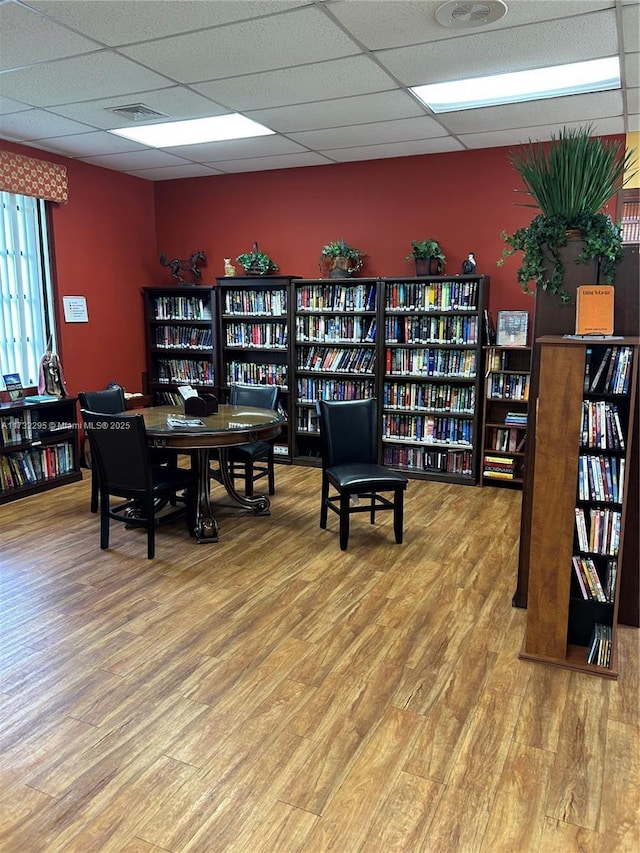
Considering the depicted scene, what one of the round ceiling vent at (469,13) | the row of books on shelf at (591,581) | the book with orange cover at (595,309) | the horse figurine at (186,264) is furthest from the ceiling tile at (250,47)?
the horse figurine at (186,264)

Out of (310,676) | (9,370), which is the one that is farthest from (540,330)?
(9,370)

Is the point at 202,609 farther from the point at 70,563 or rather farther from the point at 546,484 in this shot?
the point at 546,484

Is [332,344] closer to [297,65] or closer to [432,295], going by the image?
[432,295]

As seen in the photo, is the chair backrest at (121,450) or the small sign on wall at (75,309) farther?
the small sign on wall at (75,309)

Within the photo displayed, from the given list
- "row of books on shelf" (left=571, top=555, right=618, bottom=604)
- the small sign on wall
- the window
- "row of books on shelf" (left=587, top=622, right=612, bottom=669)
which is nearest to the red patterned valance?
the window

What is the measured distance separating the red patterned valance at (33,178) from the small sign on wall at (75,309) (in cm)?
90

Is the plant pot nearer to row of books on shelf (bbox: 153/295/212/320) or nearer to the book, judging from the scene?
row of books on shelf (bbox: 153/295/212/320)

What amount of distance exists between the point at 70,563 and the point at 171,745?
1958 mm

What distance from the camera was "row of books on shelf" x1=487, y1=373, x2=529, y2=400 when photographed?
5469 millimetres

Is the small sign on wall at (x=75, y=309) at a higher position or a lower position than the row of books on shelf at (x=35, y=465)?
higher

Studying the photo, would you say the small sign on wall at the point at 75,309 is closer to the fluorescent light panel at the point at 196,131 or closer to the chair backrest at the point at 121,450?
the fluorescent light panel at the point at 196,131

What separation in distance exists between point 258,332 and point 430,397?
1957 millimetres

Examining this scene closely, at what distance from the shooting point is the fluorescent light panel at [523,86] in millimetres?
3762

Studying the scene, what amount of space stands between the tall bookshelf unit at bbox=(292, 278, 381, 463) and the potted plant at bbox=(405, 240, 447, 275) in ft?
1.45
